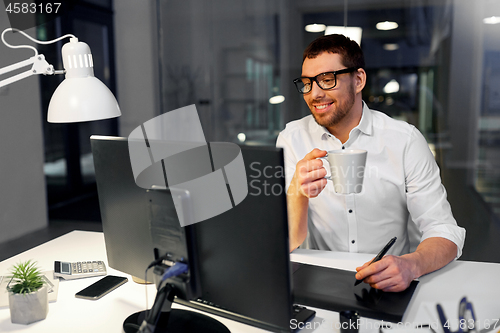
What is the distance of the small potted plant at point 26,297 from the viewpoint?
105 centimetres

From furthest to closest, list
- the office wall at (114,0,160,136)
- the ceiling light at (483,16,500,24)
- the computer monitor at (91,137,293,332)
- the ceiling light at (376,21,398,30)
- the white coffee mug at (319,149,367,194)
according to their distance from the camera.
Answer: the office wall at (114,0,160,136), the ceiling light at (376,21,398,30), the ceiling light at (483,16,500,24), the white coffee mug at (319,149,367,194), the computer monitor at (91,137,293,332)

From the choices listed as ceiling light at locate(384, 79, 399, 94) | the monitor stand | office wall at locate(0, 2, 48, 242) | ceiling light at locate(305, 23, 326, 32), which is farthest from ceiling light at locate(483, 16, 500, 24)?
office wall at locate(0, 2, 48, 242)

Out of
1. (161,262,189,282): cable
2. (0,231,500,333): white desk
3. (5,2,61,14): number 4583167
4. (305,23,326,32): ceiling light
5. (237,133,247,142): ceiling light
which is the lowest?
(0,231,500,333): white desk

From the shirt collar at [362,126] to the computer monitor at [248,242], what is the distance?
1.02m

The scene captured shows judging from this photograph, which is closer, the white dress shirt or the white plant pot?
the white plant pot

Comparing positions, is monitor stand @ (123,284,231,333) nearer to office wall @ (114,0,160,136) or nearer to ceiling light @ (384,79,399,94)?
ceiling light @ (384,79,399,94)

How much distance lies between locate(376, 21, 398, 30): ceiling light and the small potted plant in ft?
9.19

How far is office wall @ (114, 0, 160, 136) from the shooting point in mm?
3805

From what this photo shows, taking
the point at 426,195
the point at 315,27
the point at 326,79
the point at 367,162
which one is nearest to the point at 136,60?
the point at 315,27

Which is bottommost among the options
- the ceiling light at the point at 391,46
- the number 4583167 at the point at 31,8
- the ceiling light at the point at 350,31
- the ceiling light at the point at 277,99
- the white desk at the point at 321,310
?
the white desk at the point at 321,310

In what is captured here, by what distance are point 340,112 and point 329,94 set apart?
0.09m

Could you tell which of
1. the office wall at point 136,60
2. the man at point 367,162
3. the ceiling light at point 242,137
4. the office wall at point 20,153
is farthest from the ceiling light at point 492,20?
the office wall at point 20,153

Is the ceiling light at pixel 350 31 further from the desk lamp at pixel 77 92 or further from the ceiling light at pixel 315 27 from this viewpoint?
the desk lamp at pixel 77 92

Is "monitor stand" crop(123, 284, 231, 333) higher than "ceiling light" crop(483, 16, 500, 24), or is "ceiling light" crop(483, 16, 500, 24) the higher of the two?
"ceiling light" crop(483, 16, 500, 24)
